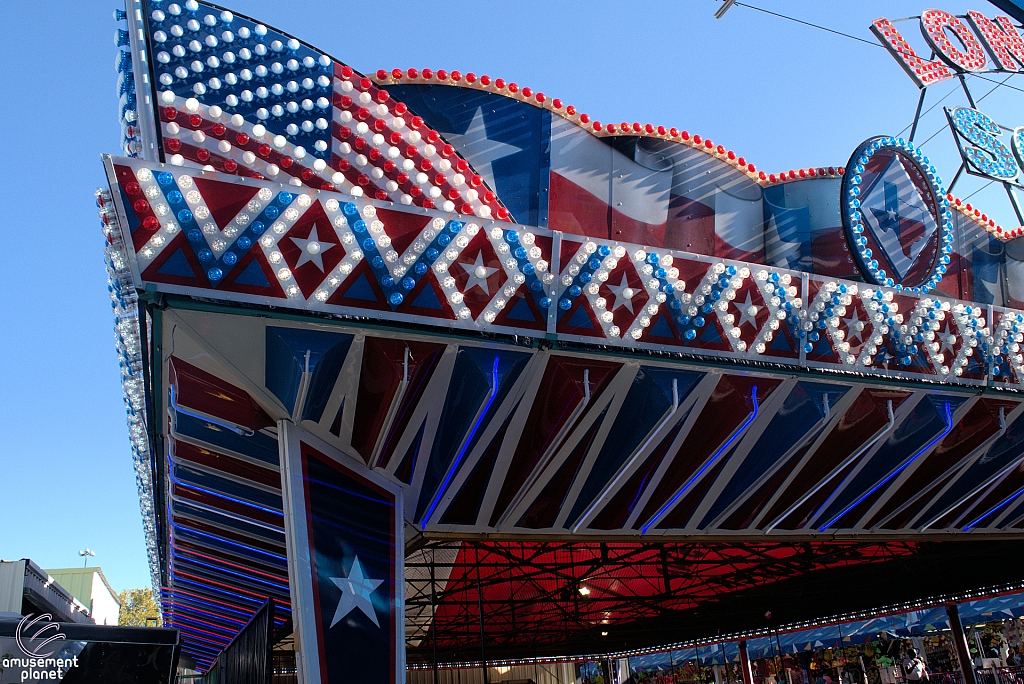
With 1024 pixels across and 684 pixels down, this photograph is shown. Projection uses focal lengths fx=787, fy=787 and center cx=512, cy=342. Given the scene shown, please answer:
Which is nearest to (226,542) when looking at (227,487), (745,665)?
(227,487)

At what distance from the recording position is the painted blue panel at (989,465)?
938 centimetres

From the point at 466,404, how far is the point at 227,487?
10.2ft

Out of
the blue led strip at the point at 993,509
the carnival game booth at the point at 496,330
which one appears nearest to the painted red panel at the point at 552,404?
the carnival game booth at the point at 496,330

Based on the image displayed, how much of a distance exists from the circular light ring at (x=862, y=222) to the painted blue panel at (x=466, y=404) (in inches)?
153

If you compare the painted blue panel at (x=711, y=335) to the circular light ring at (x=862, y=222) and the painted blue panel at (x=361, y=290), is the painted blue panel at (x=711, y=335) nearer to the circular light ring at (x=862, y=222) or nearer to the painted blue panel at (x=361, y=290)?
the circular light ring at (x=862, y=222)

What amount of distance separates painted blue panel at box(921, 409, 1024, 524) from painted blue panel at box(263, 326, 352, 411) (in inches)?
310

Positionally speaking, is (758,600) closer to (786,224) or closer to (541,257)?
(786,224)

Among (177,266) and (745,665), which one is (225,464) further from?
(745,665)

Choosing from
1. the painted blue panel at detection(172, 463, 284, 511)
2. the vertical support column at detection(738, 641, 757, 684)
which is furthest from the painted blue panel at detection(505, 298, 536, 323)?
the vertical support column at detection(738, 641, 757, 684)

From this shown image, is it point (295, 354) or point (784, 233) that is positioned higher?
point (784, 233)

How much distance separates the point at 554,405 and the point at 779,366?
2091 mm

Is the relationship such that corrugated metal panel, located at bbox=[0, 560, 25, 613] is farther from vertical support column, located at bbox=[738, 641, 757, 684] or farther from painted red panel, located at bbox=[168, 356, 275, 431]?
vertical support column, located at bbox=[738, 641, 757, 684]

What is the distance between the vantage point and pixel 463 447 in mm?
7484

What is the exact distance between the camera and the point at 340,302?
564 centimetres
